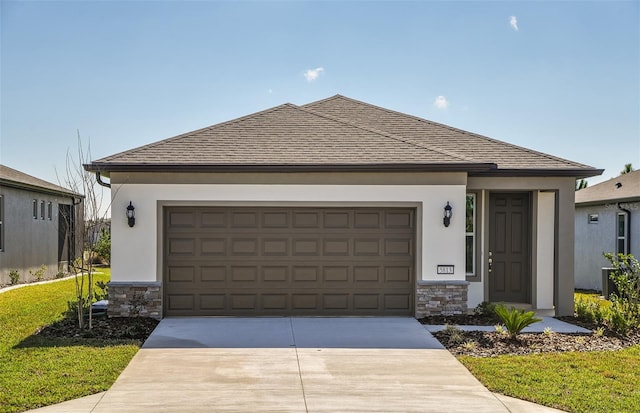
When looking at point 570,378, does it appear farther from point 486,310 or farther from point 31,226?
point 31,226

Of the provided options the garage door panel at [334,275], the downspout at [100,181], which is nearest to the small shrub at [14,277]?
the downspout at [100,181]

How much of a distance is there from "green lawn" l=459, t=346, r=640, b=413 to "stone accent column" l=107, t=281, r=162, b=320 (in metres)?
5.75

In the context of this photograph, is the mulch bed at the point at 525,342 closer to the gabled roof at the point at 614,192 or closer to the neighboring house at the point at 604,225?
the neighboring house at the point at 604,225

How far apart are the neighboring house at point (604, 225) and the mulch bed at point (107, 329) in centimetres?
1363

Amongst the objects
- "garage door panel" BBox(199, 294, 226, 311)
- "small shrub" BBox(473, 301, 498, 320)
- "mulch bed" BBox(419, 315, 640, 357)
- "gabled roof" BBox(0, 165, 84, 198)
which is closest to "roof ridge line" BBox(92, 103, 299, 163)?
"garage door panel" BBox(199, 294, 226, 311)

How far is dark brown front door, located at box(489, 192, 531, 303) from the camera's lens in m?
11.8

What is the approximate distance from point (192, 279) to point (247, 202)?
1.81 meters

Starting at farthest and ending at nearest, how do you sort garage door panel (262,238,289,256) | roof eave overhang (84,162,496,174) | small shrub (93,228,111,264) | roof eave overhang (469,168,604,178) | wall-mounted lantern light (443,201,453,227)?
small shrub (93,228,111,264) → roof eave overhang (469,168,604,178) → garage door panel (262,238,289,256) → wall-mounted lantern light (443,201,453,227) → roof eave overhang (84,162,496,174)

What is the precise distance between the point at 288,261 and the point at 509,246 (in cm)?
472

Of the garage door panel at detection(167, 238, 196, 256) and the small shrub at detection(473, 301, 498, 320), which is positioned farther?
the small shrub at detection(473, 301, 498, 320)

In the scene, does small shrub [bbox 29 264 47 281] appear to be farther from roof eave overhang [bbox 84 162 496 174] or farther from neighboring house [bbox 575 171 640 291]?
neighboring house [bbox 575 171 640 291]

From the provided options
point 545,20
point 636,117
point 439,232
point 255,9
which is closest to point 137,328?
point 439,232

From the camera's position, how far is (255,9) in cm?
1258

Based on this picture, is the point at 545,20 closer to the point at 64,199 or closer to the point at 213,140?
the point at 213,140
